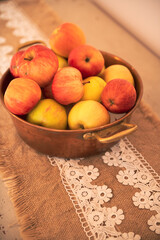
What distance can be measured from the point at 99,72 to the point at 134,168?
1.00 feet

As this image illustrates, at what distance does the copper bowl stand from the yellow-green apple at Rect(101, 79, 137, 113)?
24mm

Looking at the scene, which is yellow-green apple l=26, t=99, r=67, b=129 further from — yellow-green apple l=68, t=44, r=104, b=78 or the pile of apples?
yellow-green apple l=68, t=44, r=104, b=78

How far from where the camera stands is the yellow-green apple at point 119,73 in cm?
66

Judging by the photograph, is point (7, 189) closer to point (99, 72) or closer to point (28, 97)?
point (28, 97)

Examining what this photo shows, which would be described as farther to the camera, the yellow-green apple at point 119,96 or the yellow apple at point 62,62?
the yellow apple at point 62,62

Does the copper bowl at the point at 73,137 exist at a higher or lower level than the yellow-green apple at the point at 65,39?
lower

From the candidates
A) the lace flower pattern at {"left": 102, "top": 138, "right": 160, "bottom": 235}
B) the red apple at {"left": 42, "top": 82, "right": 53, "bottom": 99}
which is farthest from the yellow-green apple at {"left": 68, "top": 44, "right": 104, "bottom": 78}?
the lace flower pattern at {"left": 102, "top": 138, "right": 160, "bottom": 235}

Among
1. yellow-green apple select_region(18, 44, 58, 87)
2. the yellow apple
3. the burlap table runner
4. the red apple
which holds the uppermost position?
yellow-green apple select_region(18, 44, 58, 87)

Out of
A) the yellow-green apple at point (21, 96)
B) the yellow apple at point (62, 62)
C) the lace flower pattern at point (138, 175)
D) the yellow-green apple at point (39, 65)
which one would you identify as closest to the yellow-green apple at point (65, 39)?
the yellow apple at point (62, 62)

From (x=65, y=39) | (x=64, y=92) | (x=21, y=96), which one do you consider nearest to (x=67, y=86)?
(x=64, y=92)

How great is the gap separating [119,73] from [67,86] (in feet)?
0.61

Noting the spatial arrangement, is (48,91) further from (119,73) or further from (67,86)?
(119,73)

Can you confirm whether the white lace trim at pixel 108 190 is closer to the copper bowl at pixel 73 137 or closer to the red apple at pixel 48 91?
the copper bowl at pixel 73 137

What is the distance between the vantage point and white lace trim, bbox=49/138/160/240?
1.64 ft
